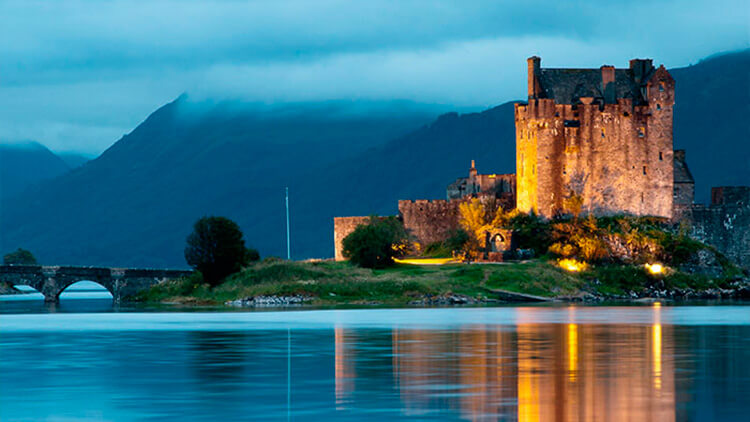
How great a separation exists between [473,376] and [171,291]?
245 ft

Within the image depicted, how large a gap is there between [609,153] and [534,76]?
9331 mm

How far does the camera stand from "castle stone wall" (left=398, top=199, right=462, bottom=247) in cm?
11597

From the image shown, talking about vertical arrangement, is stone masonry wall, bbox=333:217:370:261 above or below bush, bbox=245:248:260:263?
above

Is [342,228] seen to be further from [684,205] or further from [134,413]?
[134,413]

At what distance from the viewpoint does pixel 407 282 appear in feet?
296

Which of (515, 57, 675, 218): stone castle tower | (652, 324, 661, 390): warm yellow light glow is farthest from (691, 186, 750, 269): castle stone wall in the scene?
(652, 324, 661, 390): warm yellow light glow

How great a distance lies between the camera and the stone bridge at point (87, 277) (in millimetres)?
108625

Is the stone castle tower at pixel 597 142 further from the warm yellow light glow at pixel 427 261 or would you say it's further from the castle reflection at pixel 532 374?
the castle reflection at pixel 532 374

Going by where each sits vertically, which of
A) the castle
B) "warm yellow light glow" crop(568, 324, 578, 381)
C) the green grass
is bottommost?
"warm yellow light glow" crop(568, 324, 578, 381)

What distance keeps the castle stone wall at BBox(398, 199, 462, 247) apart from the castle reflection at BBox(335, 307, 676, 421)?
67.7 metres

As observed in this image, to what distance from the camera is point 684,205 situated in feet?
370

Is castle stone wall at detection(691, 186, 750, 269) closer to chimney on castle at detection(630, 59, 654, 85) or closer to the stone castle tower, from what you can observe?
the stone castle tower

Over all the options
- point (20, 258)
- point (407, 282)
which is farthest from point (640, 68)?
point (20, 258)

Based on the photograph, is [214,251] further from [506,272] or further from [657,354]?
[657,354]
